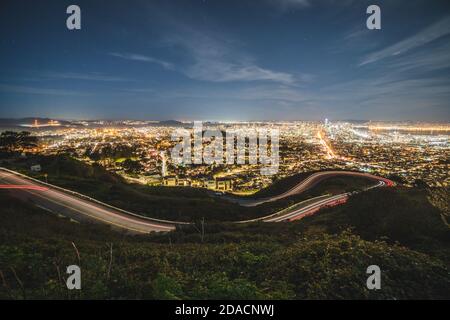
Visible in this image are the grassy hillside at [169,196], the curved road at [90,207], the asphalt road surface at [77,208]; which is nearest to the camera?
the asphalt road surface at [77,208]

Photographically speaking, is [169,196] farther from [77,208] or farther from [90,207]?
[77,208]

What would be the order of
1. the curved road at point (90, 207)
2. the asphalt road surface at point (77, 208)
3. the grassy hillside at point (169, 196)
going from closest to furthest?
the asphalt road surface at point (77, 208)
the curved road at point (90, 207)
the grassy hillside at point (169, 196)

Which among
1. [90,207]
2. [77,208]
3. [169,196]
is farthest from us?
[169,196]

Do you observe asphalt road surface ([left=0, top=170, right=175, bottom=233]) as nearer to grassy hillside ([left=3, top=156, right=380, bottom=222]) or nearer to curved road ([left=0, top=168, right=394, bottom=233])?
curved road ([left=0, top=168, right=394, bottom=233])

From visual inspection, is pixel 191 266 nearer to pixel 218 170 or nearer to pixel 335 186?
pixel 335 186

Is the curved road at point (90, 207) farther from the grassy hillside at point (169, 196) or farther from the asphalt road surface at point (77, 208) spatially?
the grassy hillside at point (169, 196)

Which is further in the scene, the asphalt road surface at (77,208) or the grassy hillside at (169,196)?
the grassy hillside at (169,196)

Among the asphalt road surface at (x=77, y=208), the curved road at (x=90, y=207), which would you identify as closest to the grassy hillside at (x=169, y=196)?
the curved road at (x=90, y=207)

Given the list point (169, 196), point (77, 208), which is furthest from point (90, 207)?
point (169, 196)

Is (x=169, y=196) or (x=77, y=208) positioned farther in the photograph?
(x=169, y=196)

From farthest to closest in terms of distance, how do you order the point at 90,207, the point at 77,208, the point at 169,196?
the point at 169,196 → the point at 90,207 → the point at 77,208
